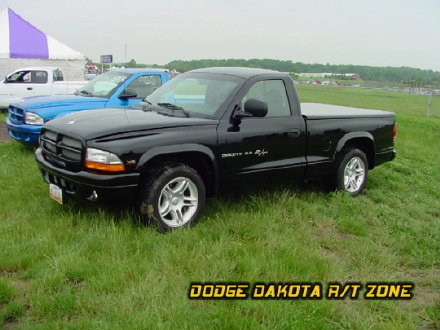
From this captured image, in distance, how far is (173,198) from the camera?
15.1 feet

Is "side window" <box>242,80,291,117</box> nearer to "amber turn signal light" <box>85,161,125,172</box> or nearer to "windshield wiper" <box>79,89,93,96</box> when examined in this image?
"amber turn signal light" <box>85,161,125,172</box>

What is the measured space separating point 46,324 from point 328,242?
2.82 meters

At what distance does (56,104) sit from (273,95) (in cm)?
408

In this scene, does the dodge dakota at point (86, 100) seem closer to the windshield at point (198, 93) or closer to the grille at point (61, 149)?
the windshield at point (198, 93)

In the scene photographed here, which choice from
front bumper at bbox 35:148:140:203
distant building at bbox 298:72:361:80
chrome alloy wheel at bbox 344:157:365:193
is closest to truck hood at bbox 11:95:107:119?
front bumper at bbox 35:148:140:203

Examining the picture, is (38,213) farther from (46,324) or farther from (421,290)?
(421,290)

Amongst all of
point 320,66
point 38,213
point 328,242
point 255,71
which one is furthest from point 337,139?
point 320,66

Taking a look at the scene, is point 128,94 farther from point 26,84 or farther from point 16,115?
point 26,84

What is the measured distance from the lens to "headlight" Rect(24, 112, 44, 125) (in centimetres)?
741

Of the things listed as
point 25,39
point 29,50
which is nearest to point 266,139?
point 29,50

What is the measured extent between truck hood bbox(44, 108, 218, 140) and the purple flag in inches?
683

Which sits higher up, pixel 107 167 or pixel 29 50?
pixel 29 50

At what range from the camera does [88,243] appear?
411 cm

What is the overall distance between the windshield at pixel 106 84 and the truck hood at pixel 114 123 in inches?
137
